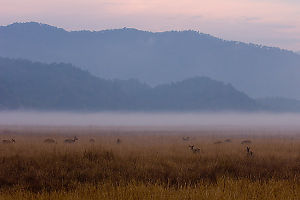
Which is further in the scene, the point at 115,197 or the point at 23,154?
the point at 23,154

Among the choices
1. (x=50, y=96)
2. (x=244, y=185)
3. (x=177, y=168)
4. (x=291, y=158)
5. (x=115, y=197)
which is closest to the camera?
(x=115, y=197)

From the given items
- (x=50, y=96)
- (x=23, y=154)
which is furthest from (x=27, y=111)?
(x=23, y=154)

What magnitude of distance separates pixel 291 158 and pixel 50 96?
179m

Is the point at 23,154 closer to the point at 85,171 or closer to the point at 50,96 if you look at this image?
the point at 85,171

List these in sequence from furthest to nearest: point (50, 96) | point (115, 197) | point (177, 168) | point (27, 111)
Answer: point (50, 96)
point (27, 111)
point (177, 168)
point (115, 197)

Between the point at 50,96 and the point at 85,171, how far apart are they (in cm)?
18112

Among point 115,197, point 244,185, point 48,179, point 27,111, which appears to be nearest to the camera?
point 115,197

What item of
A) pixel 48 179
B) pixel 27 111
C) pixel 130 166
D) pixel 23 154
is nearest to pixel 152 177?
pixel 130 166

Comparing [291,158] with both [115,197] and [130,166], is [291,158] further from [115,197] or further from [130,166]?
[115,197]

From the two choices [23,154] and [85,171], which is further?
[23,154]

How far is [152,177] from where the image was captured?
782 inches

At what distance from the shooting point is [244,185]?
16688 mm

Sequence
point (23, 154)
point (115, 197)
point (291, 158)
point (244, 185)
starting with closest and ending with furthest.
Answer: point (115, 197) → point (244, 185) → point (23, 154) → point (291, 158)

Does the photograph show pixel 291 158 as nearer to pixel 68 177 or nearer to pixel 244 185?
pixel 244 185
